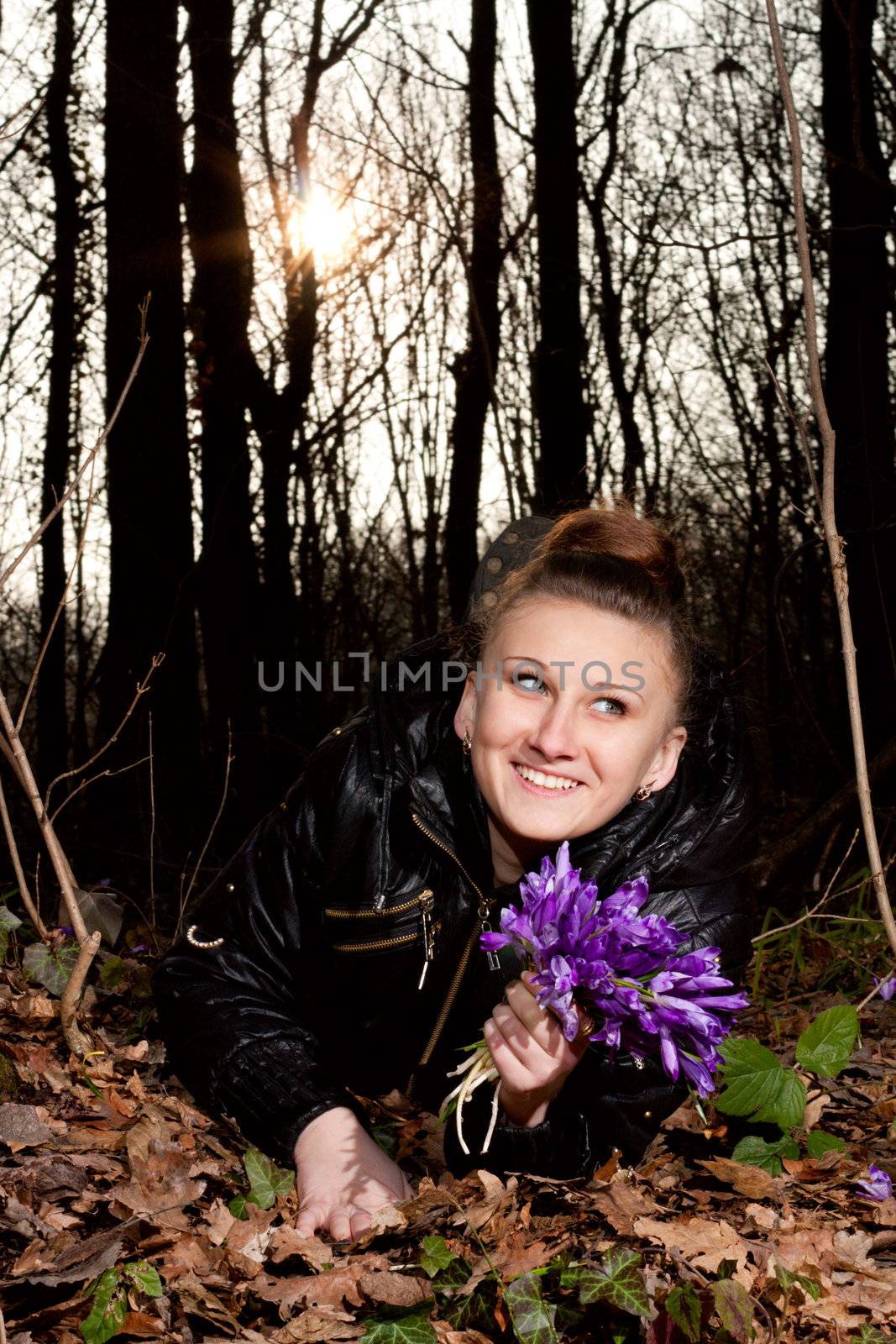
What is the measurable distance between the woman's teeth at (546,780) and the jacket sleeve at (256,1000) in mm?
732

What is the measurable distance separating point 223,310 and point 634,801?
7.21 meters

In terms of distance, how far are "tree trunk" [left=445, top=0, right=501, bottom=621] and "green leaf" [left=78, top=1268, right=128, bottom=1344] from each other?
8288 millimetres

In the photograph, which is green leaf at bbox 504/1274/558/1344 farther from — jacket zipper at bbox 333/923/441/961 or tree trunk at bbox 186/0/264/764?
tree trunk at bbox 186/0/264/764

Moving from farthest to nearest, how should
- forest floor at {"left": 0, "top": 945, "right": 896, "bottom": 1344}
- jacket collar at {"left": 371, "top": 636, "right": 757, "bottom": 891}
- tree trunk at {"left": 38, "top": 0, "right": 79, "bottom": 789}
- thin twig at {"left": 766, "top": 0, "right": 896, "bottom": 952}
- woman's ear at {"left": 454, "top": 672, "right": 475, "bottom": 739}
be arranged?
tree trunk at {"left": 38, "top": 0, "right": 79, "bottom": 789} → woman's ear at {"left": 454, "top": 672, "right": 475, "bottom": 739} → jacket collar at {"left": 371, "top": 636, "right": 757, "bottom": 891} → thin twig at {"left": 766, "top": 0, "right": 896, "bottom": 952} → forest floor at {"left": 0, "top": 945, "right": 896, "bottom": 1344}

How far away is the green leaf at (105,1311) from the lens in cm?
189

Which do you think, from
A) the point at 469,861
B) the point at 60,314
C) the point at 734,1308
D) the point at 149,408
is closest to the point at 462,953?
the point at 469,861

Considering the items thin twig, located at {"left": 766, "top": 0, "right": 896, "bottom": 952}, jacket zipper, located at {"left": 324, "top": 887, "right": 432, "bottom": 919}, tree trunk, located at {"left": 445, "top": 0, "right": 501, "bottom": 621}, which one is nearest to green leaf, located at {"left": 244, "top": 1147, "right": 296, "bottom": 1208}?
jacket zipper, located at {"left": 324, "top": 887, "right": 432, "bottom": 919}

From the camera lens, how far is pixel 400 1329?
1955 mm

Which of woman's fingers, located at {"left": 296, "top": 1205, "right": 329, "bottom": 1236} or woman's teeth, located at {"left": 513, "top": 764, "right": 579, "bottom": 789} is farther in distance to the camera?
woman's teeth, located at {"left": 513, "top": 764, "right": 579, "bottom": 789}

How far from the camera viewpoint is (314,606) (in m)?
11.1

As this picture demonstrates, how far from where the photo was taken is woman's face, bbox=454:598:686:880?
2.64 meters

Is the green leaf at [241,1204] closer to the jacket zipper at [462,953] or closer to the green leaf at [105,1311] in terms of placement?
the green leaf at [105,1311]

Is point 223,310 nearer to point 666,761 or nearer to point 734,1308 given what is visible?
point 666,761

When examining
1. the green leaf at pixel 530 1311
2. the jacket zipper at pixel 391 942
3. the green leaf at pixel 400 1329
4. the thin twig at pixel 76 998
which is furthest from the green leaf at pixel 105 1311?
the jacket zipper at pixel 391 942
